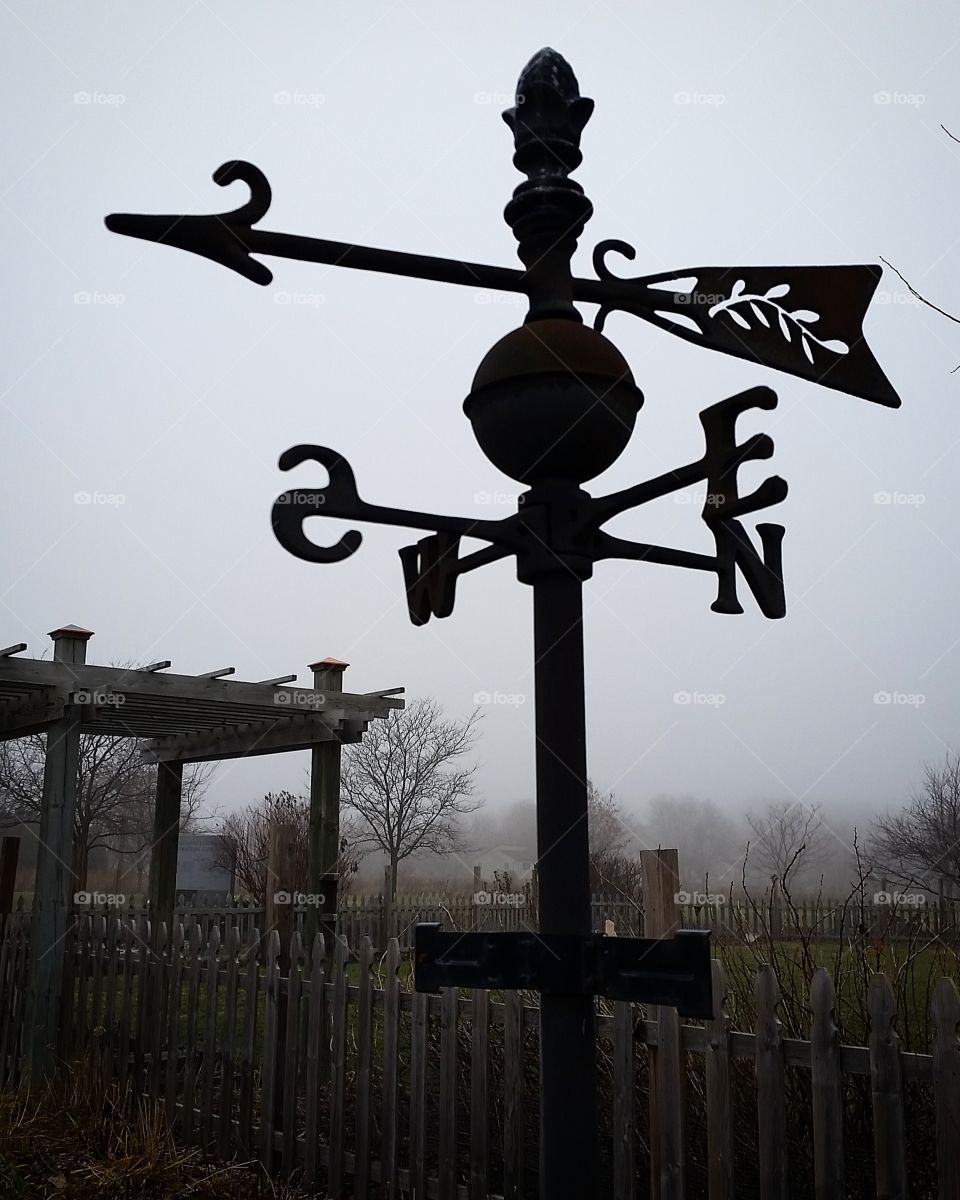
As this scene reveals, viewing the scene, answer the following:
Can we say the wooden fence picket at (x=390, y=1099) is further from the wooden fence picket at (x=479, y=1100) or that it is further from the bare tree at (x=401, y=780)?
the bare tree at (x=401, y=780)

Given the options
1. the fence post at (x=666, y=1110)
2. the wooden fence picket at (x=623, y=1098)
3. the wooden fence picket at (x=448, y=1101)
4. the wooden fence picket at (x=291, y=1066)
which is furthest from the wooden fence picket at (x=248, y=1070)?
the fence post at (x=666, y=1110)

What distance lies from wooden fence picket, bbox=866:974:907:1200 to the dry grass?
2.94 m

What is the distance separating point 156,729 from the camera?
11.4 metres

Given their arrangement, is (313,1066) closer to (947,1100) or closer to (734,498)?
(947,1100)

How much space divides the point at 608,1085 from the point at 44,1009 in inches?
188

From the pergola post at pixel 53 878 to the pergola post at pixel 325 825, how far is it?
2.39 metres

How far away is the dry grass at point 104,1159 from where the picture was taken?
193 inches

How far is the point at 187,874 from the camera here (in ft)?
102

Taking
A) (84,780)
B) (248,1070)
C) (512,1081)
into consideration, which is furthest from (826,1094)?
(84,780)

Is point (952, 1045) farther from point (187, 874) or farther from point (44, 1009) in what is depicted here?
point (187, 874)

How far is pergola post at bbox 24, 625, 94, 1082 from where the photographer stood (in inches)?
285

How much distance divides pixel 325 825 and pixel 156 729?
259 cm

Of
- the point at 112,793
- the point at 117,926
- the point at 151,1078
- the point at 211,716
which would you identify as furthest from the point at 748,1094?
the point at 112,793

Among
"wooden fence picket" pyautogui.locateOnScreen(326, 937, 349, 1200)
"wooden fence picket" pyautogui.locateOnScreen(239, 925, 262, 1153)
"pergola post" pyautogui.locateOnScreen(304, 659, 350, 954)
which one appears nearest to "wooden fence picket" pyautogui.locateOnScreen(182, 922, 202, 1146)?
"wooden fence picket" pyautogui.locateOnScreen(239, 925, 262, 1153)
